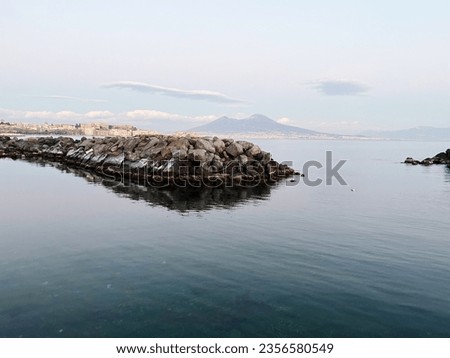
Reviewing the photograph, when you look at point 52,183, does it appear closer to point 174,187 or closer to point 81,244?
point 174,187

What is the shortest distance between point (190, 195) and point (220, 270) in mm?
27021

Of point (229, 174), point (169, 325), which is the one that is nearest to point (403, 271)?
Answer: point (169, 325)

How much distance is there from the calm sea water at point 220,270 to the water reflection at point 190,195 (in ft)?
2.73

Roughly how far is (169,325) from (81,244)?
42.9 feet

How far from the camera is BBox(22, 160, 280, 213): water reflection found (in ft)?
133

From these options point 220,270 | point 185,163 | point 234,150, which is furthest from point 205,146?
point 220,270

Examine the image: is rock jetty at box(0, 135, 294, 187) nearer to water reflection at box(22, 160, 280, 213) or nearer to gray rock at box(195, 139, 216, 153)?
gray rock at box(195, 139, 216, 153)

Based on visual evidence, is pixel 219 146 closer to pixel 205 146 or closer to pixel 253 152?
pixel 205 146

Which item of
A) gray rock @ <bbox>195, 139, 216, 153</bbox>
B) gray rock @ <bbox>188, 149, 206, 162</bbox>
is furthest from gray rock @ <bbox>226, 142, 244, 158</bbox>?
gray rock @ <bbox>188, 149, 206, 162</bbox>

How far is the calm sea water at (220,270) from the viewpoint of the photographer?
14414mm

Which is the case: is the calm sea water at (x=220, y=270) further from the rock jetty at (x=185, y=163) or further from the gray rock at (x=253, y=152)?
the gray rock at (x=253, y=152)

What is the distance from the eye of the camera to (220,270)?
2020 cm

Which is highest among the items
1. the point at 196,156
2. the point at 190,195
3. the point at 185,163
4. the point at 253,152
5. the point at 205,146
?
the point at 205,146

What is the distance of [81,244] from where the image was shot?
966 inches
